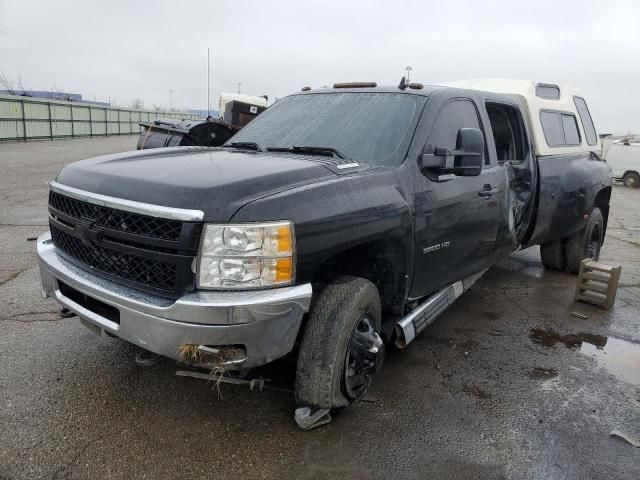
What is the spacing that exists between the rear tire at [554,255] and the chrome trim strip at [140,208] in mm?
5234

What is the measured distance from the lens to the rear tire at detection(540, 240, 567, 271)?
6344mm

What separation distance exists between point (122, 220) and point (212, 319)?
722 millimetres

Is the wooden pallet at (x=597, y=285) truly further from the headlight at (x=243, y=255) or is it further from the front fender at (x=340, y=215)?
the headlight at (x=243, y=255)

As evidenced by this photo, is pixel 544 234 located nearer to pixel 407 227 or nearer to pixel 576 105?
pixel 576 105

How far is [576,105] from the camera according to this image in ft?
21.5

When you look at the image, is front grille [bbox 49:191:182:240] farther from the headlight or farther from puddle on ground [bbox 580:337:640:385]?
puddle on ground [bbox 580:337:640:385]

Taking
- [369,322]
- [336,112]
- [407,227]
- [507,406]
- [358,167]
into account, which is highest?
[336,112]

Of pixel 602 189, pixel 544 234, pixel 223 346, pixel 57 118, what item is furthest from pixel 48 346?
pixel 57 118

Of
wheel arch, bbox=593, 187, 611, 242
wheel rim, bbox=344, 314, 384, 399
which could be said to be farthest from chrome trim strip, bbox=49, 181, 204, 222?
wheel arch, bbox=593, 187, 611, 242

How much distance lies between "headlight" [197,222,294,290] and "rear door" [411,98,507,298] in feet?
3.76

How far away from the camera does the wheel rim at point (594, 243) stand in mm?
6359

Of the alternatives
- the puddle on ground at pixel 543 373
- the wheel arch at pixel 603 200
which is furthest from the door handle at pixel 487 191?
the wheel arch at pixel 603 200

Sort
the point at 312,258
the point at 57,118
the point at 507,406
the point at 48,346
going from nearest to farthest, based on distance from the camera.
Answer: the point at 312,258 < the point at 507,406 < the point at 48,346 < the point at 57,118

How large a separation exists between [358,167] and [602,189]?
446 centimetres
